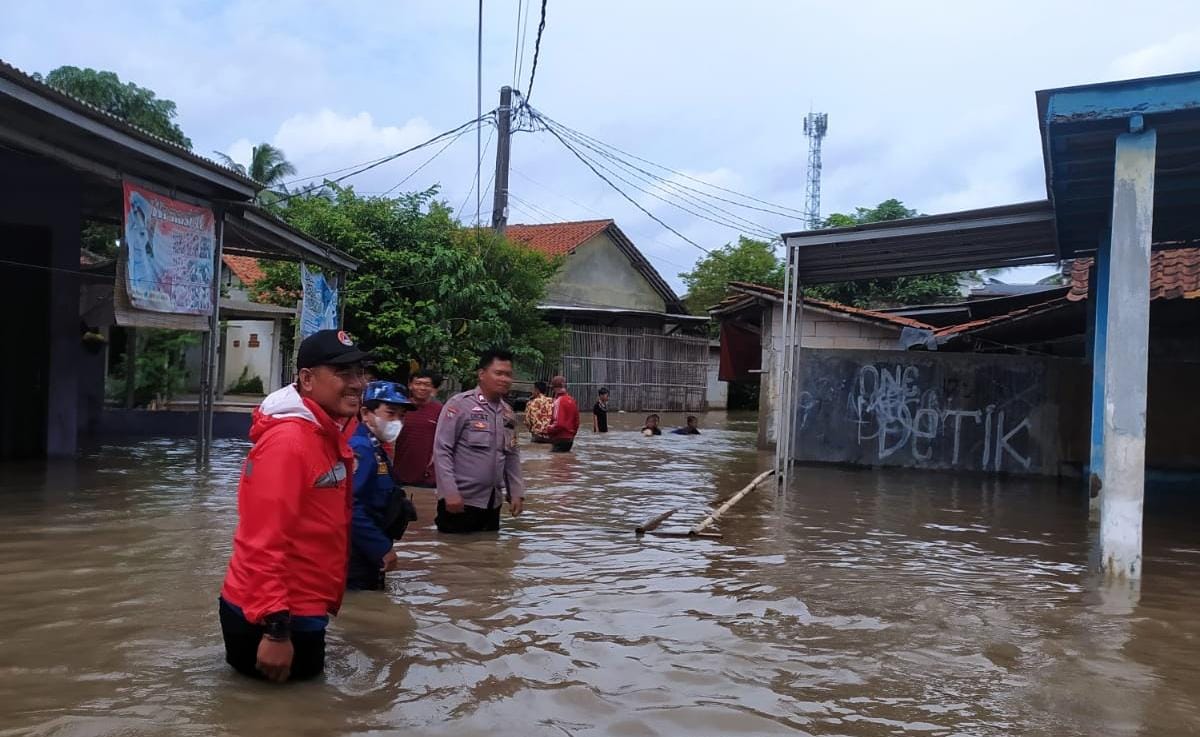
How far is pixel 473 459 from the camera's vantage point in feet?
25.7

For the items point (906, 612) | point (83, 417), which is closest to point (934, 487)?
point (906, 612)

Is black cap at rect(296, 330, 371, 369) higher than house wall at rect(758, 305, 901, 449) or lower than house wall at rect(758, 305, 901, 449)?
lower

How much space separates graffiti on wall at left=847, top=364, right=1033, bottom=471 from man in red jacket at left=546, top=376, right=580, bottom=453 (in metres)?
4.56

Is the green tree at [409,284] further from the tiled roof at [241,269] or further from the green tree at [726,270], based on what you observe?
the green tree at [726,270]

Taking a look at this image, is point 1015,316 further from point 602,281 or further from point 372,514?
point 602,281

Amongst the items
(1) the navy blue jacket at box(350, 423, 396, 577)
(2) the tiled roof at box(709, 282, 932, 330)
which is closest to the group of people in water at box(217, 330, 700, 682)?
(1) the navy blue jacket at box(350, 423, 396, 577)

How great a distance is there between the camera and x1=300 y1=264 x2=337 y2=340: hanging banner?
14.6 metres

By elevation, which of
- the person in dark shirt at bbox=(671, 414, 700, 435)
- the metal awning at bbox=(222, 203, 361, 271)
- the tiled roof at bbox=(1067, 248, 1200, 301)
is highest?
the metal awning at bbox=(222, 203, 361, 271)

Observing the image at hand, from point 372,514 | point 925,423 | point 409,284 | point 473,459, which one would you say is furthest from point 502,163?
point 372,514

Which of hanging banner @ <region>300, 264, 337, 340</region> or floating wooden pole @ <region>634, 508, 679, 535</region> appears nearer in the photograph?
floating wooden pole @ <region>634, 508, 679, 535</region>

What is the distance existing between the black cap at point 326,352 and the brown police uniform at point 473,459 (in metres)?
3.80

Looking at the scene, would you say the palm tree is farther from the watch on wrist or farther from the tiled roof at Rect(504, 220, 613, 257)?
the watch on wrist

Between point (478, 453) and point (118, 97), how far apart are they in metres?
23.2

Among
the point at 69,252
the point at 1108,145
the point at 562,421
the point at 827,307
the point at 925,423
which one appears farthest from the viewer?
the point at 827,307
